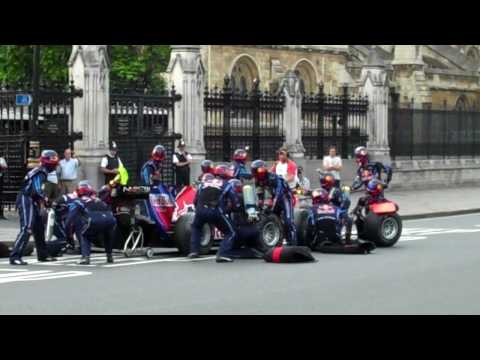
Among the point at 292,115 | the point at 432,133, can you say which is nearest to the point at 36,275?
the point at 292,115

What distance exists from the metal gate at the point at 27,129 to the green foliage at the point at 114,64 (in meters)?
14.7

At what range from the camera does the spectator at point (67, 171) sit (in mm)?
25281

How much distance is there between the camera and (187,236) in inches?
745

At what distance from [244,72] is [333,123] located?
19.8 meters

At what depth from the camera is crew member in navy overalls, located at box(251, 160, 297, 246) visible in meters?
19.0

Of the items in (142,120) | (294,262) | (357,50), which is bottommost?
(294,262)

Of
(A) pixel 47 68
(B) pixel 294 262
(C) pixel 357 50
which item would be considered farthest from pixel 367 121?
(C) pixel 357 50

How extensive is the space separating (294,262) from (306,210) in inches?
99.0

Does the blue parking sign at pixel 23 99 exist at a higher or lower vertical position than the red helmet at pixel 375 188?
higher

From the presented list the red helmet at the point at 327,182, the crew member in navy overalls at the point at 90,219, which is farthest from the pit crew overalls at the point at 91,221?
the red helmet at the point at 327,182

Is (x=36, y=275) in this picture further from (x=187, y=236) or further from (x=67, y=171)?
(x=67, y=171)

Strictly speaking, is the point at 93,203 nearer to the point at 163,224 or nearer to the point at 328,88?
the point at 163,224

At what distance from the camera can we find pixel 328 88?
58.9 metres

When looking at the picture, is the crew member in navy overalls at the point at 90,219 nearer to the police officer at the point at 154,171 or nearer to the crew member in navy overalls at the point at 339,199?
the police officer at the point at 154,171
